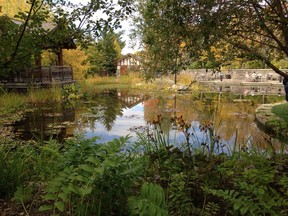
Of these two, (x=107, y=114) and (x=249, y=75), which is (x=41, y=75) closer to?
(x=107, y=114)

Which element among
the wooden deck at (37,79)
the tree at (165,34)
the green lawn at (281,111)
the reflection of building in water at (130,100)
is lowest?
the reflection of building in water at (130,100)

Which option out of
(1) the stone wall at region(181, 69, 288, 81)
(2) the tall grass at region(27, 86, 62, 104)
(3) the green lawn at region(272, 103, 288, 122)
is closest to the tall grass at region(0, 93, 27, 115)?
(2) the tall grass at region(27, 86, 62, 104)

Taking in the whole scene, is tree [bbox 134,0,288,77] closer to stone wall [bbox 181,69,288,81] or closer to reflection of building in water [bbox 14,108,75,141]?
reflection of building in water [bbox 14,108,75,141]

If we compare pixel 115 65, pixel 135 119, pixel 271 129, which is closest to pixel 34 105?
pixel 135 119

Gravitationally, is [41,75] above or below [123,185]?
above

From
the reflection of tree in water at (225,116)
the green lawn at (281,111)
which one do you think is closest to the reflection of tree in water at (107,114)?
the reflection of tree in water at (225,116)

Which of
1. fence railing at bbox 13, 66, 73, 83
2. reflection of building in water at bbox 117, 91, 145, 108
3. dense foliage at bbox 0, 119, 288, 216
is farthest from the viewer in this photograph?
fence railing at bbox 13, 66, 73, 83

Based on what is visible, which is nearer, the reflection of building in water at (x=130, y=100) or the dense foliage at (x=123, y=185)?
the dense foliage at (x=123, y=185)

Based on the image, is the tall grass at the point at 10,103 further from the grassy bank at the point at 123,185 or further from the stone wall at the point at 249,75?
the stone wall at the point at 249,75

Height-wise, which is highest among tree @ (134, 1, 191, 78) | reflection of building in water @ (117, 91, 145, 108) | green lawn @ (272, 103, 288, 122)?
tree @ (134, 1, 191, 78)

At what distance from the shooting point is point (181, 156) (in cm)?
243

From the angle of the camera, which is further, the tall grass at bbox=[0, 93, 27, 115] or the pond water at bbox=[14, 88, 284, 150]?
the tall grass at bbox=[0, 93, 27, 115]

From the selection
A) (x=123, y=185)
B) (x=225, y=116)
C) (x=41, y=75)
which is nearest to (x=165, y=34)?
(x=123, y=185)

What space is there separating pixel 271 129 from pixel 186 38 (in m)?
5.54
